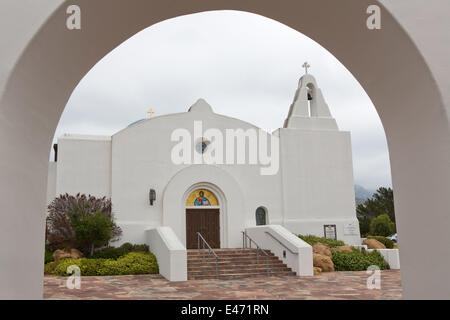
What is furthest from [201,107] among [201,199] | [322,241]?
[322,241]

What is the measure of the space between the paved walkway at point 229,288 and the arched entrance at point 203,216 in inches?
156

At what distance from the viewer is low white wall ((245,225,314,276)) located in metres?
14.6

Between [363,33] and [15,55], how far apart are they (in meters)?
3.27

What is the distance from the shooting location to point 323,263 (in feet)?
51.5

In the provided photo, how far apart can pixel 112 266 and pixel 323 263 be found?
766 centimetres

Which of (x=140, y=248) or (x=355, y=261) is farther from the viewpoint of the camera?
(x=140, y=248)

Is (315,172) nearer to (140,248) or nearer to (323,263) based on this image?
(323,263)

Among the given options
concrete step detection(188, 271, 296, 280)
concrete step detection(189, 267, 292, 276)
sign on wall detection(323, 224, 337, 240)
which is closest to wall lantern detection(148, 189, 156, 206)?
concrete step detection(189, 267, 292, 276)

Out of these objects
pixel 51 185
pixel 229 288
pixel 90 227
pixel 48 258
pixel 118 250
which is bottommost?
pixel 229 288

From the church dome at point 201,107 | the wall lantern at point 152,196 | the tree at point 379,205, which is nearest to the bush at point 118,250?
the wall lantern at point 152,196

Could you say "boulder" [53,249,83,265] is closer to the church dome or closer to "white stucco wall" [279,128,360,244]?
the church dome

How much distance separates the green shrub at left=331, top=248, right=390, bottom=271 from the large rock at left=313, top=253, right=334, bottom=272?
0.39 meters
